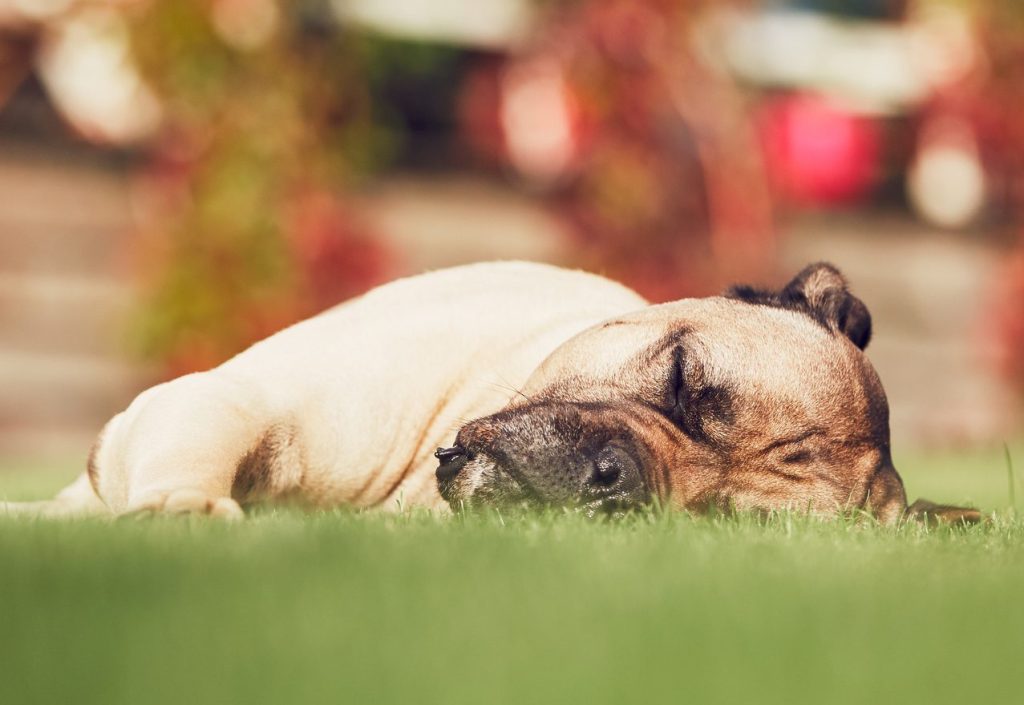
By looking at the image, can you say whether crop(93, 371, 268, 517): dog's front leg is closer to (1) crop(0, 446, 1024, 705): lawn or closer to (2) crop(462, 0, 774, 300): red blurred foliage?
(1) crop(0, 446, 1024, 705): lawn

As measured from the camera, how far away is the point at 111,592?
2020 mm

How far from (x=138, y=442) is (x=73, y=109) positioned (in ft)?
19.7

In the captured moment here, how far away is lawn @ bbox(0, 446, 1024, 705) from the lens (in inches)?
65.0

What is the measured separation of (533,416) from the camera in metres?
3.20

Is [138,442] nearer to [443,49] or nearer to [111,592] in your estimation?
[111,592]

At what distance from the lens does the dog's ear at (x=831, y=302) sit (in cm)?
394

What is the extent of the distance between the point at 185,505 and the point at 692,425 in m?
1.27

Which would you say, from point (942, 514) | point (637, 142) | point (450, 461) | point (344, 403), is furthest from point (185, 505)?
point (637, 142)

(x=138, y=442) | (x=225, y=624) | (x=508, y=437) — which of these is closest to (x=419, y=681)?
(x=225, y=624)

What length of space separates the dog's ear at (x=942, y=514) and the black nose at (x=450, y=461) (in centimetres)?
116

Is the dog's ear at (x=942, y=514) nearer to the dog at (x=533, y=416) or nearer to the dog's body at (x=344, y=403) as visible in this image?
the dog at (x=533, y=416)

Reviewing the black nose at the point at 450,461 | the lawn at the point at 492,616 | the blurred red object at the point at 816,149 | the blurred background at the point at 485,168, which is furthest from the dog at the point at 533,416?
the blurred red object at the point at 816,149

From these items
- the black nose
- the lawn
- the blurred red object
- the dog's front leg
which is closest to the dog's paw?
the dog's front leg

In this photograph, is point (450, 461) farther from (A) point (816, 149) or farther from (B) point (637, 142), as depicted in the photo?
(A) point (816, 149)
